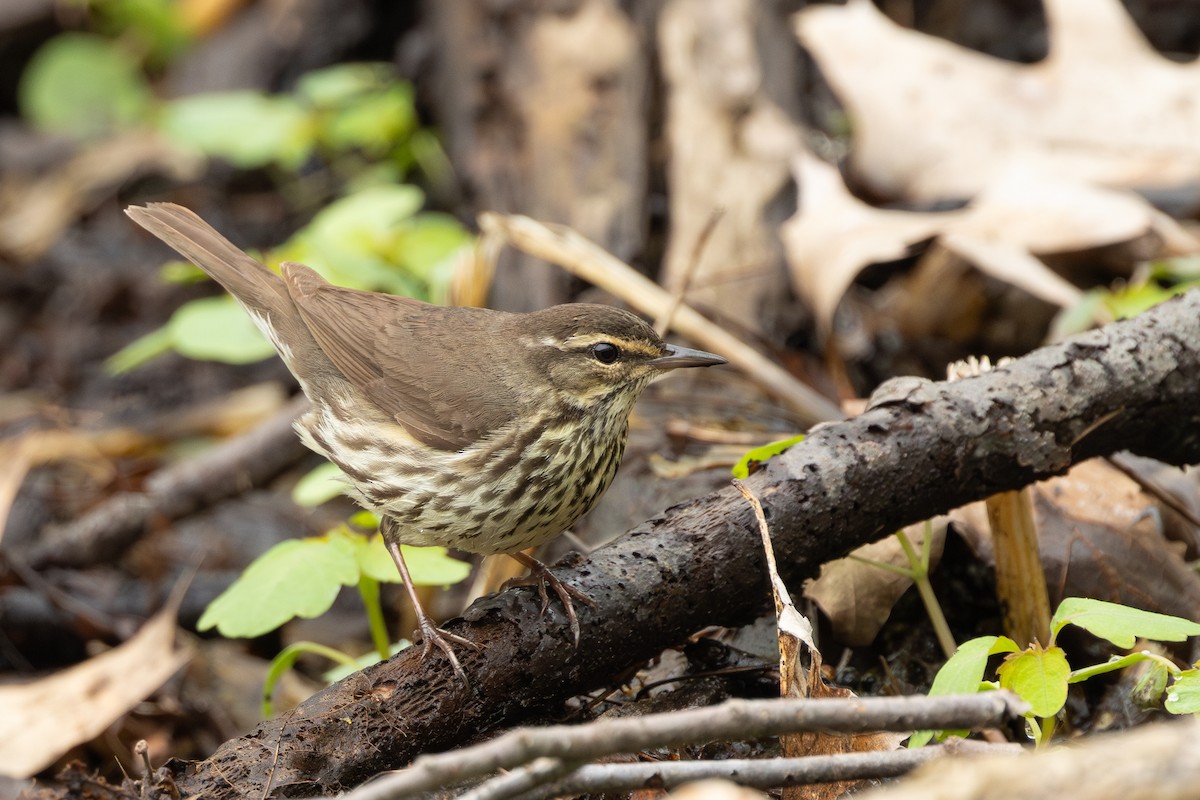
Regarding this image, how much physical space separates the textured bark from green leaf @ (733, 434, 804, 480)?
Answer: 0.04 metres

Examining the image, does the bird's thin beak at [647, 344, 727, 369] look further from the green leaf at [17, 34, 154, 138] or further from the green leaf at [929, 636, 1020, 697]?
the green leaf at [17, 34, 154, 138]

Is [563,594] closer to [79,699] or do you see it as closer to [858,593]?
[858,593]

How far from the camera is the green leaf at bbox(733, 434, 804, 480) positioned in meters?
2.95

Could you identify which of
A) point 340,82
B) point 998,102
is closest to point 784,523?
point 998,102

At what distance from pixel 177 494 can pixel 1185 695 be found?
3.79 m

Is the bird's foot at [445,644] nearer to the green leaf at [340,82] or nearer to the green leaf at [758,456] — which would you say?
the green leaf at [758,456]

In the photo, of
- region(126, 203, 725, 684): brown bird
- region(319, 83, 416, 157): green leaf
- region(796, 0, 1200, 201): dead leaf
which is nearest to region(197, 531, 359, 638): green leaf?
region(126, 203, 725, 684): brown bird

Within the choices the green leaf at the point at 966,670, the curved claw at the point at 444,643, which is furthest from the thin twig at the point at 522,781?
the green leaf at the point at 966,670

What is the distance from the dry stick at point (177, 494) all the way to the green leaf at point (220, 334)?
0.31 meters

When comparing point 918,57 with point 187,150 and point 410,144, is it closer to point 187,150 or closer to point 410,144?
point 410,144

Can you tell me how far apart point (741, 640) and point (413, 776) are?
5.15ft

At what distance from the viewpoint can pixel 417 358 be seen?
12.1 ft

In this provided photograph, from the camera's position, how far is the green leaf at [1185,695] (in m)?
2.36

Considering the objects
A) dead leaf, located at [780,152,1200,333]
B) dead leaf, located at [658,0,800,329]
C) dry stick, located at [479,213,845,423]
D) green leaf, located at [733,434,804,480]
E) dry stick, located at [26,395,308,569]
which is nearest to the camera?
green leaf, located at [733,434,804,480]
